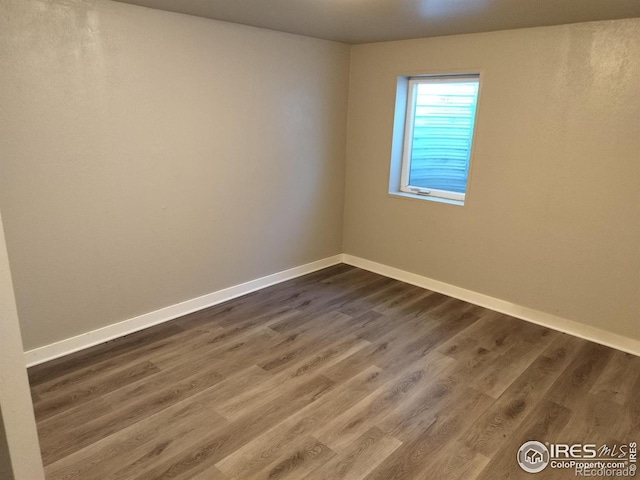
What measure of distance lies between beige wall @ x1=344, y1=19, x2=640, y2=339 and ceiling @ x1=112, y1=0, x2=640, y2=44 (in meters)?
0.21

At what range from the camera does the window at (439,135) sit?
3725 mm

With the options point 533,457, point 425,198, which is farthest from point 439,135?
point 533,457

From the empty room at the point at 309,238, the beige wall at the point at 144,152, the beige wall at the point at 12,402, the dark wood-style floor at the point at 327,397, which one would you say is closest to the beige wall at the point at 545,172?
the empty room at the point at 309,238

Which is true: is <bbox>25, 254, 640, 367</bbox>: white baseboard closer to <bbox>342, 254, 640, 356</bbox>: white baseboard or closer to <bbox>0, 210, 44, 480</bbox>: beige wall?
<bbox>342, 254, 640, 356</bbox>: white baseboard

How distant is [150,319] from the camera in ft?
10.5

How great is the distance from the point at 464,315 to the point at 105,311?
2.65 metres

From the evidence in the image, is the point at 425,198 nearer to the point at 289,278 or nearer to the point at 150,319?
the point at 289,278

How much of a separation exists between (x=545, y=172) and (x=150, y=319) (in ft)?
9.99

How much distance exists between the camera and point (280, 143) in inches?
147

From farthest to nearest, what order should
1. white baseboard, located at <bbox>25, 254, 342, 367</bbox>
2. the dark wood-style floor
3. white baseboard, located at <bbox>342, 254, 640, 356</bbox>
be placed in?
white baseboard, located at <bbox>342, 254, 640, 356</bbox>, white baseboard, located at <bbox>25, 254, 342, 367</bbox>, the dark wood-style floor

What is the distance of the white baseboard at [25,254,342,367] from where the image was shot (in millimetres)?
2738

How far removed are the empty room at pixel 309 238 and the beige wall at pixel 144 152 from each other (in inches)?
0.6

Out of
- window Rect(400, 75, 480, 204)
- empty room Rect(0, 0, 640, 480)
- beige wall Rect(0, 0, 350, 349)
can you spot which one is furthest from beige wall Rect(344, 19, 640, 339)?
beige wall Rect(0, 0, 350, 349)

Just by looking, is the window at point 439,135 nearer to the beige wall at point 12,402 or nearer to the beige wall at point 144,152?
the beige wall at point 144,152
